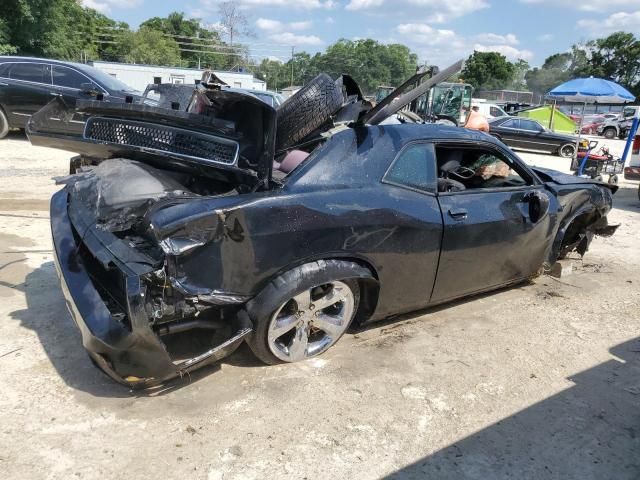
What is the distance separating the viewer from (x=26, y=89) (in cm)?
1067

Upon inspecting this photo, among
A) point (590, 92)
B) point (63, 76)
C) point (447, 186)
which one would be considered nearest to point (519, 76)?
Result: point (590, 92)

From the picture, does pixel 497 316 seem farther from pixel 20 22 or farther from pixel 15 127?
pixel 20 22

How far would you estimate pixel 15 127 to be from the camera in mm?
11031

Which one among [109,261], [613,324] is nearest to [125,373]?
[109,261]

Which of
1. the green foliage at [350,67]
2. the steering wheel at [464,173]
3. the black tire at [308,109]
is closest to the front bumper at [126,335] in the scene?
the black tire at [308,109]

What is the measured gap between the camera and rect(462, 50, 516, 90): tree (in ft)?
201

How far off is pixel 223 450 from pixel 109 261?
1.12 metres

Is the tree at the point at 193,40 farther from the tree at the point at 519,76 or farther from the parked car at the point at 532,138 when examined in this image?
the parked car at the point at 532,138

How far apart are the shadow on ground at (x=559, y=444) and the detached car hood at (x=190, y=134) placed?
1815 mm

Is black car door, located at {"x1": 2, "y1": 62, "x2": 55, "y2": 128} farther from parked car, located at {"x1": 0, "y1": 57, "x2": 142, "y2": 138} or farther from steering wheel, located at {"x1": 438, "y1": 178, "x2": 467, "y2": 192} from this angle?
steering wheel, located at {"x1": 438, "y1": 178, "x2": 467, "y2": 192}

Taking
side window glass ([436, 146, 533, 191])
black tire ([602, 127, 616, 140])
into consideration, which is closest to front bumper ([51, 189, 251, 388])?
side window glass ([436, 146, 533, 191])

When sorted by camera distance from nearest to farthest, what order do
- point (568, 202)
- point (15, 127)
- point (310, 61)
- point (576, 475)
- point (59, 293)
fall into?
point (576, 475), point (59, 293), point (568, 202), point (15, 127), point (310, 61)

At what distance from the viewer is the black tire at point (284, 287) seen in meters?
2.92

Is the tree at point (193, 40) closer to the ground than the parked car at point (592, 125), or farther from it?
farther from it
